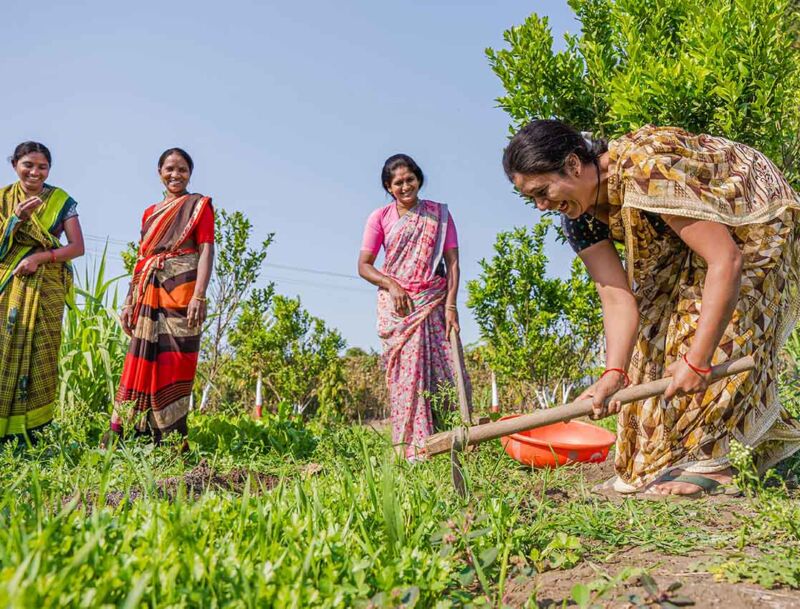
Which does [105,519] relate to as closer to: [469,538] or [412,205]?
[469,538]

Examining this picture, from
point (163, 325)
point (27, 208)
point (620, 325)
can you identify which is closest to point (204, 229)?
point (163, 325)

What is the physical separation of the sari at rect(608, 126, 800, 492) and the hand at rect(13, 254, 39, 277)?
11.6 ft

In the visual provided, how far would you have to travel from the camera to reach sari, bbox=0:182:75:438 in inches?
170

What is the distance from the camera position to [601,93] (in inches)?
194

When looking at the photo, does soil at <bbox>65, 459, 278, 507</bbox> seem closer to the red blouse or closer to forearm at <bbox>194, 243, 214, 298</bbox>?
forearm at <bbox>194, 243, 214, 298</bbox>

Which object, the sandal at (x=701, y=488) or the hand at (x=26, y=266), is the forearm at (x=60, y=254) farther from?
the sandal at (x=701, y=488)

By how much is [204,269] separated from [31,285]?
45.9 inches

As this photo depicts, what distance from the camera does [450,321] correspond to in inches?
171

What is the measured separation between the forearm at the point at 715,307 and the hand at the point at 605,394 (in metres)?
0.27

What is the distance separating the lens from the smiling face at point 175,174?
4.35 metres

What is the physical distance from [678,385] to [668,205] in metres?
0.63

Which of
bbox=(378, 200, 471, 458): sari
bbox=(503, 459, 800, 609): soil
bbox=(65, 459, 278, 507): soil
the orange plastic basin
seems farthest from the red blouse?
bbox=(503, 459, 800, 609): soil

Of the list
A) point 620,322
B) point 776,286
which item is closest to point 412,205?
point 620,322

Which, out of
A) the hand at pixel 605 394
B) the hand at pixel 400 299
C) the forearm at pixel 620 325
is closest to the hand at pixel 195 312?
the hand at pixel 400 299
